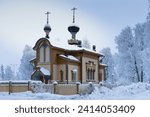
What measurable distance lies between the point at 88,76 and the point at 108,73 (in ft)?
44.5

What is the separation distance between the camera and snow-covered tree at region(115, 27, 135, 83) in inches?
1276

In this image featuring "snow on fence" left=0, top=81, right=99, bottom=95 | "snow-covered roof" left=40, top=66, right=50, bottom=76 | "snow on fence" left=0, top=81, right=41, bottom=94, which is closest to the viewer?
"snow on fence" left=0, top=81, right=41, bottom=94

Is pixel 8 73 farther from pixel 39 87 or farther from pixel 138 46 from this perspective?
pixel 39 87

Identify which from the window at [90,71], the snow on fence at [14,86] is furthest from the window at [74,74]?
the snow on fence at [14,86]

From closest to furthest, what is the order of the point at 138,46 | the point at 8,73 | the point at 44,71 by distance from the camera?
1. the point at 44,71
2. the point at 138,46
3. the point at 8,73

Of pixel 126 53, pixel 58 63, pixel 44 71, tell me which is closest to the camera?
pixel 44 71

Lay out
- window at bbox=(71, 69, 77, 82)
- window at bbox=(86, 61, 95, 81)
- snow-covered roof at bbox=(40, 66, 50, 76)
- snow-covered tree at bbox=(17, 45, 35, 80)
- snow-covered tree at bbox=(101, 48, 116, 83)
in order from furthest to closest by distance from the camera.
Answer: snow-covered tree at bbox=(101, 48, 116, 83) → snow-covered tree at bbox=(17, 45, 35, 80) → window at bbox=(86, 61, 95, 81) → window at bbox=(71, 69, 77, 82) → snow-covered roof at bbox=(40, 66, 50, 76)

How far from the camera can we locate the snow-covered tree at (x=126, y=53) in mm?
32406

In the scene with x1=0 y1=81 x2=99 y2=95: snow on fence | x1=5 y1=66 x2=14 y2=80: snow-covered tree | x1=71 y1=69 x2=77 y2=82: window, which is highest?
x1=5 y1=66 x2=14 y2=80: snow-covered tree

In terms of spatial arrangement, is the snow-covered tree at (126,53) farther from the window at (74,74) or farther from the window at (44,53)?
the window at (44,53)

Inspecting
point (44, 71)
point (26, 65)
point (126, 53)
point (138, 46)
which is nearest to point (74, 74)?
point (44, 71)

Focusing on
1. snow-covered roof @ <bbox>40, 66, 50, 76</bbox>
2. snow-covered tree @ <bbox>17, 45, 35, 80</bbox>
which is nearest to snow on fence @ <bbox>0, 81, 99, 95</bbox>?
snow-covered roof @ <bbox>40, 66, 50, 76</bbox>

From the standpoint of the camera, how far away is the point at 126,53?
107ft

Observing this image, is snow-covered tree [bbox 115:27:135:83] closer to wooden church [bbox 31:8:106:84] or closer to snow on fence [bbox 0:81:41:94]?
wooden church [bbox 31:8:106:84]
